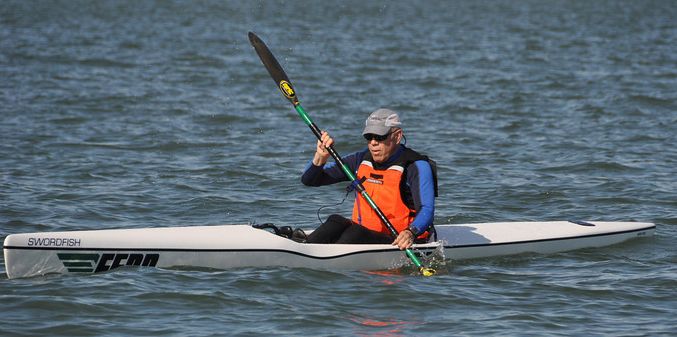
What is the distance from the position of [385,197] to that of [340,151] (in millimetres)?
6513

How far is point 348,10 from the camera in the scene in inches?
2020

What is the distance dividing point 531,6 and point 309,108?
39.2 meters

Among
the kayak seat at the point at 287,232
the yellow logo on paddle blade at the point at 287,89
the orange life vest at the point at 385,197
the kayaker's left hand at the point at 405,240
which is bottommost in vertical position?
the kayak seat at the point at 287,232

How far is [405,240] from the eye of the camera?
25.8 feet

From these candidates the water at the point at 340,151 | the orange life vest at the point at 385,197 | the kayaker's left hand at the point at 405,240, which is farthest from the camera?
the orange life vest at the point at 385,197

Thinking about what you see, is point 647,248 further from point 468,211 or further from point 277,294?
point 277,294

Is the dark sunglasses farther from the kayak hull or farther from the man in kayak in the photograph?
the kayak hull

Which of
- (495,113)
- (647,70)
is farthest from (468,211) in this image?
(647,70)

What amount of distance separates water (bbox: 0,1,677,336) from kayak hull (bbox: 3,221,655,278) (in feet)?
0.33

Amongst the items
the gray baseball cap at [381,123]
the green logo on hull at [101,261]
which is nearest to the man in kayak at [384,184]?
the gray baseball cap at [381,123]

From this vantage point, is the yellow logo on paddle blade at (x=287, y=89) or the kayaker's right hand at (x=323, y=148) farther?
the yellow logo on paddle blade at (x=287, y=89)

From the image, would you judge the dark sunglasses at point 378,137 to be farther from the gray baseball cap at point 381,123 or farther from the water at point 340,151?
the water at point 340,151

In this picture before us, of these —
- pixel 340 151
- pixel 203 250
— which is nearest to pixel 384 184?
pixel 203 250

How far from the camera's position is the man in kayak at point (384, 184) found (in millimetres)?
7949
